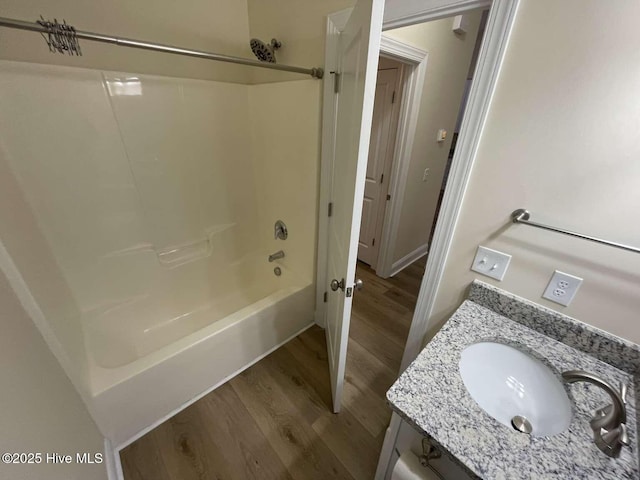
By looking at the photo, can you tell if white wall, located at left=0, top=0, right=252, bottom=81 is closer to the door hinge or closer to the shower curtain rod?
the shower curtain rod

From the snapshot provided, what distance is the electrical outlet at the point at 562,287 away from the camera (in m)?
0.77

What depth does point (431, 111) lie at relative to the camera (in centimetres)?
211

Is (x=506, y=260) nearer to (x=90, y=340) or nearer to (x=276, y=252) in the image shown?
(x=276, y=252)

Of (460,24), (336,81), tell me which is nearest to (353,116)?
(336,81)

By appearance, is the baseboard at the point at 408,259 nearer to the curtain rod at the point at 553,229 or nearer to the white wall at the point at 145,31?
the curtain rod at the point at 553,229

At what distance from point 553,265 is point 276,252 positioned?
67.6 inches

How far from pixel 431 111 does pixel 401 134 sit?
0.38 metres

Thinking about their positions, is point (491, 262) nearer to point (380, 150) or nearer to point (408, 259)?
point (380, 150)

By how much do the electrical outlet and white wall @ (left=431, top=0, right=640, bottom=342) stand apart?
0.06 feet

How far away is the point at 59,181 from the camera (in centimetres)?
128

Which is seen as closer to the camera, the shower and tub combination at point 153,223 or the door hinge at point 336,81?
the shower and tub combination at point 153,223

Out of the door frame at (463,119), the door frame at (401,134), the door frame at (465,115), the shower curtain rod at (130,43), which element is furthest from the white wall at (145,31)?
the door frame at (463,119)

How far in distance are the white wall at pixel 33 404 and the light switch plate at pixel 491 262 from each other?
138 cm

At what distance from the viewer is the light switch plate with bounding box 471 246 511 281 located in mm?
887
